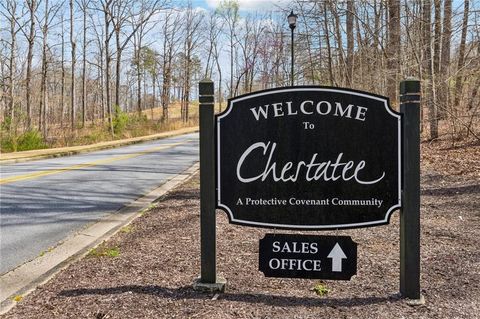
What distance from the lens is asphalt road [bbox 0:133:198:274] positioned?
16.9ft

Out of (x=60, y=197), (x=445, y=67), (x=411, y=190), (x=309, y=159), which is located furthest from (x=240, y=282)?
(x=445, y=67)

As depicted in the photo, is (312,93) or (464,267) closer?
(312,93)

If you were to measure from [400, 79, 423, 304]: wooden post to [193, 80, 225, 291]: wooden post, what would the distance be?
133cm

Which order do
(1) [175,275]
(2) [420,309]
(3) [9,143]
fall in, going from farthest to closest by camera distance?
(3) [9,143], (1) [175,275], (2) [420,309]

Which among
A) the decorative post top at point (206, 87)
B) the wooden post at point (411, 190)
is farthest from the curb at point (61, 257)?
the wooden post at point (411, 190)

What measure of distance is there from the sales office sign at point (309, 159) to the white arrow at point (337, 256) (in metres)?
0.17

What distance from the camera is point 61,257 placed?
4.38 meters

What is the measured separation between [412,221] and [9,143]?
1900 centimetres

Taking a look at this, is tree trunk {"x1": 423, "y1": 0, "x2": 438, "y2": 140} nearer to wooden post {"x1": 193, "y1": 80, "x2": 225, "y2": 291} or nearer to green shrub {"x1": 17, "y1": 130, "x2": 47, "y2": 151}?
wooden post {"x1": 193, "y1": 80, "x2": 225, "y2": 291}

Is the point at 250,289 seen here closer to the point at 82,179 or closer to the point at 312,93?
the point at 312,93

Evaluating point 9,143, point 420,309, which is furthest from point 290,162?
point 9,143

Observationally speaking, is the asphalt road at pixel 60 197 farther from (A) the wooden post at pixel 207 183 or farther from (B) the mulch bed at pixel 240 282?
(A) the wooden post at pixel 207 183

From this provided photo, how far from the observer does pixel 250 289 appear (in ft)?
10.9

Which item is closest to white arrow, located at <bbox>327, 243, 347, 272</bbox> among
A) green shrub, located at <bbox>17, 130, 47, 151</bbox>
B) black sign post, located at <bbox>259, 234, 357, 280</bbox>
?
black sign post, located at <bbox>259, 234, 357, 280</bbox>
